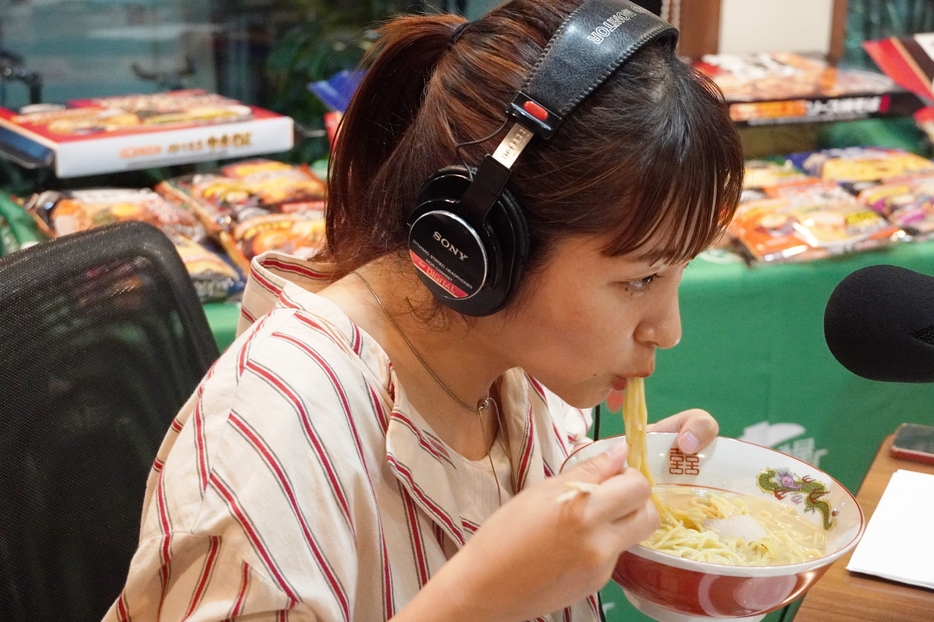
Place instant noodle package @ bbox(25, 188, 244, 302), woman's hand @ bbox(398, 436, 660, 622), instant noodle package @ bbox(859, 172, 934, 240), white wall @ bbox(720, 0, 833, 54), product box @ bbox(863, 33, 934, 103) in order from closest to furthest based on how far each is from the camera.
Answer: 1. woman's hand @ bbox(398, 436, 660, 622)
2. instant noodle package @ bbox(25, 188, 244, 302)
3. instant noodle package @ bbox(859, 172, 934, 240)
4. product box @ bbox(863, 33, 934, 103)
5. white wall @ bbox(720, 0, 833, 54)

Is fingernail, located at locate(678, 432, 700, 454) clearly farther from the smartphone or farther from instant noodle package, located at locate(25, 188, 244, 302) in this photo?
instant noodle package, located at locate(25, 188, 244, 302)

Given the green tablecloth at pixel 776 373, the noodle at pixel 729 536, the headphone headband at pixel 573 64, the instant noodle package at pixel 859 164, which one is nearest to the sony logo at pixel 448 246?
the headphone headband at pixel 573 64

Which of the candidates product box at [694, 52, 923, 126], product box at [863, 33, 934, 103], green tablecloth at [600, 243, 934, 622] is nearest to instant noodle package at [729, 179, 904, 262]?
green tablecloth at [600, 243, 934, 622]

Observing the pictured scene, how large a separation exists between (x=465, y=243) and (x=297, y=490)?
9.7 inches

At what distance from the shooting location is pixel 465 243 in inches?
34.1

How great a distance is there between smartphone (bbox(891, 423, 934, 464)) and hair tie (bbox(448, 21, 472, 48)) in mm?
770

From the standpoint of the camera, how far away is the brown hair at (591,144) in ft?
2.87

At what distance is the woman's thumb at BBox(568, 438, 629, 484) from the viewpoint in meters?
0.80

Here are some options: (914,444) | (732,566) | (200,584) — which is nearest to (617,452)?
(732,566)

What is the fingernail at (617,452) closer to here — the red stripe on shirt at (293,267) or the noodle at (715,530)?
the noodle at (715,530)

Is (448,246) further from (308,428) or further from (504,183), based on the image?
(308,428)

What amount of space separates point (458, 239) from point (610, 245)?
14cm

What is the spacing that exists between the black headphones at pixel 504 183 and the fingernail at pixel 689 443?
33 centimetres

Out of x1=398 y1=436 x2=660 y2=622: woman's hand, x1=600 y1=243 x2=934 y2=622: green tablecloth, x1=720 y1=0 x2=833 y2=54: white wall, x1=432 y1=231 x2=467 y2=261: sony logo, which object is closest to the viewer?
x1=398 y1=436 x2=660 y2=622: woman's hand
